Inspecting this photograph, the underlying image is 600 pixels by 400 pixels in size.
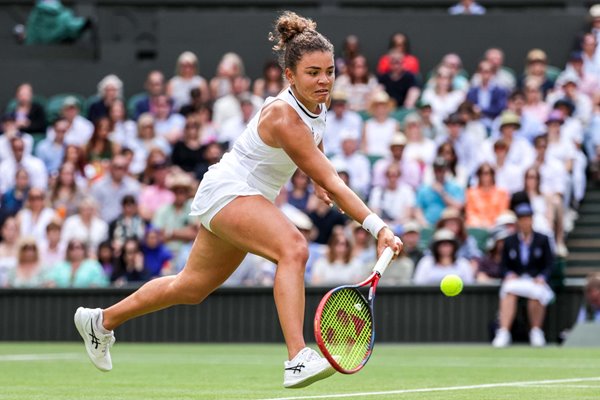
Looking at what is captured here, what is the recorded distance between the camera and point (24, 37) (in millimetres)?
21641

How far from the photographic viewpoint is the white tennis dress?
7.09m

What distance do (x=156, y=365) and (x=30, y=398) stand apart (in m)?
3.59

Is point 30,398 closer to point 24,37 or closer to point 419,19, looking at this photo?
point 419,19

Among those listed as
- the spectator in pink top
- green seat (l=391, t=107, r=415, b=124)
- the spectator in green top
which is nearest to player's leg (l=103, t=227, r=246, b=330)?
the spectator in green top

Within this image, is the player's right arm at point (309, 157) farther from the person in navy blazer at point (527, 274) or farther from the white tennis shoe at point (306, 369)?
the person in navy blazer at point (527, 274)

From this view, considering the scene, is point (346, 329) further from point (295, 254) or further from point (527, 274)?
point (527, 274)

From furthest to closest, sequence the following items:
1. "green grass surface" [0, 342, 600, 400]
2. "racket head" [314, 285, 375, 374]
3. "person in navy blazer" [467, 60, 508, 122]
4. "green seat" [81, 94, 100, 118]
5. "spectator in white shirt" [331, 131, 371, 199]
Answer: "green seat" [81, 94, 100, 118] → "person in navy blazer" [467, 60, 508, 122] → "spectator in white shirt" [331, 131, 371, 199] → "green grass surface" [0, 342, 600, 400] → "racket head" [314, 285, 375, 374]

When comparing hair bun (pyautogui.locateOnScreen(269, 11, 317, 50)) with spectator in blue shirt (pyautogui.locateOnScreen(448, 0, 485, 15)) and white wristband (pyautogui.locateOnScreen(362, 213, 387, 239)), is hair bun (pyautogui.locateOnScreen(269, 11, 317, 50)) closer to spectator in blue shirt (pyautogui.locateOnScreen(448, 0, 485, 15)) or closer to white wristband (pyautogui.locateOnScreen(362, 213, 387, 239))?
Result: white wristband (pyautogui.locateOnScreen(362, 213, 387, 239))

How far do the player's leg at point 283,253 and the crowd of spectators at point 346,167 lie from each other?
7.56 meters

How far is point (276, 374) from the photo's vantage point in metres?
9.96

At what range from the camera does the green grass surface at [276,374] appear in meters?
7.87

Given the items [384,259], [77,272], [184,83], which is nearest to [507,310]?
[77,272]

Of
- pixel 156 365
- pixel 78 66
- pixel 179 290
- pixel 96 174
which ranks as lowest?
pixel 156 365

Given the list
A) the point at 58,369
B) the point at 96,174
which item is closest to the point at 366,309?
the point at 58,369
